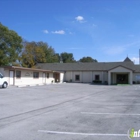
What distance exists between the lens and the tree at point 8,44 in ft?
133

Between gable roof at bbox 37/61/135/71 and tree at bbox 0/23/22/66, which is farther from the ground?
tree at bbox 0/23/22/66

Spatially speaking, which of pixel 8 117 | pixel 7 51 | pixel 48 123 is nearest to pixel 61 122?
pixel 48 123

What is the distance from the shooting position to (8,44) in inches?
1642

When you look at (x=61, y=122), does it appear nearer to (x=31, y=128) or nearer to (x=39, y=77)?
(x=31, y=128)

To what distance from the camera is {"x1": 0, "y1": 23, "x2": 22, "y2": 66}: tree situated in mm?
40594

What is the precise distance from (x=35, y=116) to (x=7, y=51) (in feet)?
115

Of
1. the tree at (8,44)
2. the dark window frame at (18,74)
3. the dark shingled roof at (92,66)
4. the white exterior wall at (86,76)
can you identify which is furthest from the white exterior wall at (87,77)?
the dark window frame at (18,74)

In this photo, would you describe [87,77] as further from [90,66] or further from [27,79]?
[27,79]

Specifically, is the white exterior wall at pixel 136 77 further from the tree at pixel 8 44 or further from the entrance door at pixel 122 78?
the tree at pixel 8 44

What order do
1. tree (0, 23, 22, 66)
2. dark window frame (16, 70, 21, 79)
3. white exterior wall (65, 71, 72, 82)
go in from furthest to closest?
1. white exterior wall (65, 71, 72, 82)
2. tree (0, 23, 22, 66)
3. dark window frame (16, 70, 21, 79)

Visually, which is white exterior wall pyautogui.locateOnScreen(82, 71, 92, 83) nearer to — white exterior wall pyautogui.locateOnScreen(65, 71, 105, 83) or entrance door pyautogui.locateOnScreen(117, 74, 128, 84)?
white exterior wall pyautogui.locateOnScreen(65, 71, 105, 83)

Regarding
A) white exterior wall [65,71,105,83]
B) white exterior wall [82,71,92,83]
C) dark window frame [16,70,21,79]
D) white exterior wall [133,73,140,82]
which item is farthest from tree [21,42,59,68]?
white exterior wall [133,73,140,82]

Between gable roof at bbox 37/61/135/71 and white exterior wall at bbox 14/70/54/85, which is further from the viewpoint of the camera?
gable roof at bbox 37/61/135/71

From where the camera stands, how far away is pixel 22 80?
31.9m
